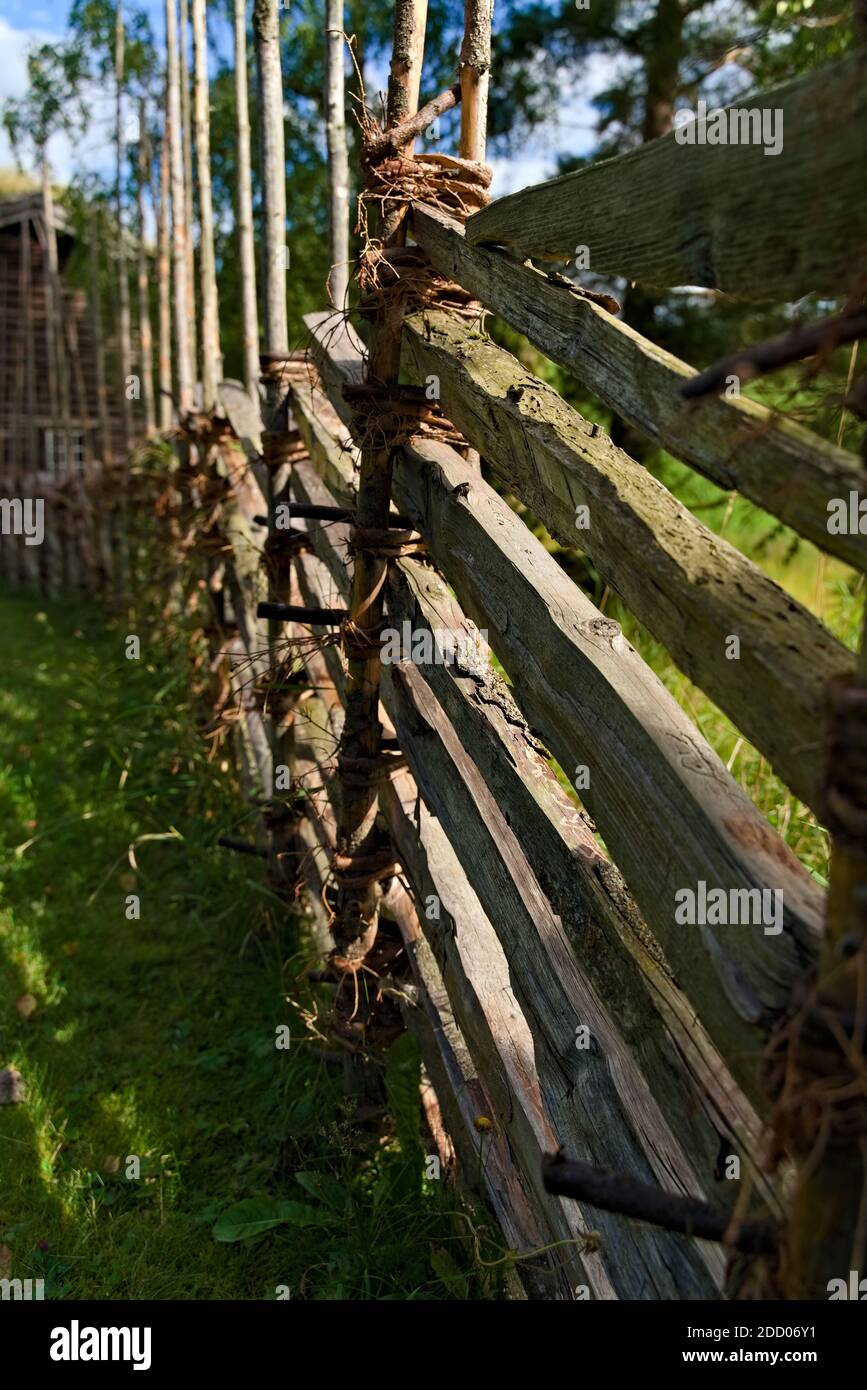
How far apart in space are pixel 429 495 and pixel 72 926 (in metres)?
2.75

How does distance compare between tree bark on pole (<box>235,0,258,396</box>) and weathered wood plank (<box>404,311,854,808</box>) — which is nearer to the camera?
weathered wood plank (<box>404,311,854,808</box>)

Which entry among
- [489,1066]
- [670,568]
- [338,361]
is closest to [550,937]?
[489,1066]

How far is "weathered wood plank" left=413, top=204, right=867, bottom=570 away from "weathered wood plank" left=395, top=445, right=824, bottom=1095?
1.19 feet

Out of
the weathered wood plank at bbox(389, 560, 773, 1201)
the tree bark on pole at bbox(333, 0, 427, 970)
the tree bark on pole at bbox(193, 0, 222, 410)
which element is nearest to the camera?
the weathered wood plank at bbox(389, 560, 773, 1201)

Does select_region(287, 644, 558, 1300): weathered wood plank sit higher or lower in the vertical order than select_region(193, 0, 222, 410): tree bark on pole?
lower

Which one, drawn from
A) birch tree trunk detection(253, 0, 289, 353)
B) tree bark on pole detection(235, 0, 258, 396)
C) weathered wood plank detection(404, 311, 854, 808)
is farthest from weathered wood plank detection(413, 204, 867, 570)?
tree bark on pole detection(235, 0, 258, 396)

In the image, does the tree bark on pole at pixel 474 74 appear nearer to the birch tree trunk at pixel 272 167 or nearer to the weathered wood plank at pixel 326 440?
the weathered wood plank at pixel 326 440

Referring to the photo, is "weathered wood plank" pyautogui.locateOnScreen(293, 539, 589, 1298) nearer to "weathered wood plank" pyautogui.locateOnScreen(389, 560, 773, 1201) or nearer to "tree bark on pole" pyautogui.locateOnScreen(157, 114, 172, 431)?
"weathered wood plank" pyautogui.locateOnScreen(389, 560, 773, 1201)

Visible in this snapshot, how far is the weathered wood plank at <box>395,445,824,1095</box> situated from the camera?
4.16 feet

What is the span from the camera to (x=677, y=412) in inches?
56.2

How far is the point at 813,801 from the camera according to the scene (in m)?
1.16

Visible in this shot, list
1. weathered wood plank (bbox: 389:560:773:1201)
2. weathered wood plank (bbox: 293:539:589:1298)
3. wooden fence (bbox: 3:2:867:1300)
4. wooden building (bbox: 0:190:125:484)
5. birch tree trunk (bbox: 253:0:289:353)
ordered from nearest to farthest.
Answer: wooden fence (bbox: 3:2:867:1300), weathered wood plank (bbox: 389:560:773:1201), weathered wood plank (bbox: 293:539:589:1298), birch tree trunk (bbox: 253:0:289:353), wooden building (bbox: 0:190:125:484)

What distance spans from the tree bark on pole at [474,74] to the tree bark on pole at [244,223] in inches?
133

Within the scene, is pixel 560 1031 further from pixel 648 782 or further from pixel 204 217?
pixel 204 217
